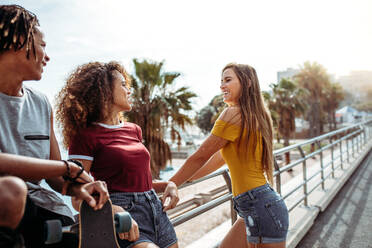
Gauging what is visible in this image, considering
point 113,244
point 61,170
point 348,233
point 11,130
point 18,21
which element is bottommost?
point 348,233

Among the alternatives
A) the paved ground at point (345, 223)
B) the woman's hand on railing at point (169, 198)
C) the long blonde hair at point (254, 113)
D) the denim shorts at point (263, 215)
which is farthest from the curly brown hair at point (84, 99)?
the paved ground at point (345, 223)

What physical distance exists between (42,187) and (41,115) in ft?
0.87

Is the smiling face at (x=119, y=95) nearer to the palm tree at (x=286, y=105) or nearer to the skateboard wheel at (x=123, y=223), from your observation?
the skateboard wheel at (x=123, y=223)

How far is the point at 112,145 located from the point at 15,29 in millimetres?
593

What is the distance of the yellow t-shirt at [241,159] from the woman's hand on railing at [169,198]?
1.65 feet

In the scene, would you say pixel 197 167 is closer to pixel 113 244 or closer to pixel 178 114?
pixel 113 244

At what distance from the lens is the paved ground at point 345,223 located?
3.65 meters

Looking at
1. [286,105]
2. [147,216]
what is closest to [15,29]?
[147,216]

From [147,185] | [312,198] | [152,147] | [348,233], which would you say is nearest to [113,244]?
[147,185]

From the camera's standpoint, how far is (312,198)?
5.18 m

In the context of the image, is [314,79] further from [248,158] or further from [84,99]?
[84,99]

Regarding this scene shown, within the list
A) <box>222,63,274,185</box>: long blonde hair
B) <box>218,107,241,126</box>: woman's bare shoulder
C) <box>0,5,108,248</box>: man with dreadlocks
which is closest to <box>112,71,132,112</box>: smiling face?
<box>0,5,108,248</box>: man with dreadlocks

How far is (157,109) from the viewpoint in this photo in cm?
1227

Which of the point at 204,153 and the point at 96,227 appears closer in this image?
the point at 96,227
